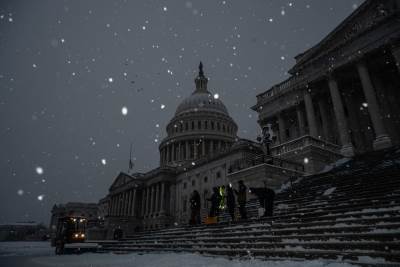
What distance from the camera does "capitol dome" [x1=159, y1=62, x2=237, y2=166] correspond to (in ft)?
230

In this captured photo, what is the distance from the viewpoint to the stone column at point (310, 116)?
23719 millimetres

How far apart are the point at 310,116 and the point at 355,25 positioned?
26.3 ft

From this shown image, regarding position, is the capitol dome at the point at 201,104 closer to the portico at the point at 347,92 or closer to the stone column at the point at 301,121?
the portico at the point at 347,92

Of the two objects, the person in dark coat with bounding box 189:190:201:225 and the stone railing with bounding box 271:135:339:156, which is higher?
the stone railing with bounding box 271:135:339:156

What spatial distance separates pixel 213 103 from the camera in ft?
268

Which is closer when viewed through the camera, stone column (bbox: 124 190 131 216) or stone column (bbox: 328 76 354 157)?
stone column (bbox: 328 76 354 157)

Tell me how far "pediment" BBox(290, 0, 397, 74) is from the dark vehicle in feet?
79.1

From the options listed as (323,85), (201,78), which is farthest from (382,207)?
(201,78)

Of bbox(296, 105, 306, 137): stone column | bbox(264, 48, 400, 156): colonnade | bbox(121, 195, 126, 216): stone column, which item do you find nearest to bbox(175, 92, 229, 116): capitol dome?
bbox(121, 195, 126, 216): stone column

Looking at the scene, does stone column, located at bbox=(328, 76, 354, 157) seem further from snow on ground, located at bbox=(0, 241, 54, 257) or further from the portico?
snow on ground, located at bbox=(0, 241, 54, 257)

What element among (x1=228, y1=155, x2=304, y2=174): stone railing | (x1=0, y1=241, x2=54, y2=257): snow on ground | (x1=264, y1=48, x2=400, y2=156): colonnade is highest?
(x1=264, y1=48, x2=400, y2=156): colonnade

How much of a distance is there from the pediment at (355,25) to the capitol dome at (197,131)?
44.4 metres

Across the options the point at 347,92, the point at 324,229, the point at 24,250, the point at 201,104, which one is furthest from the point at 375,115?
the point at 201,104

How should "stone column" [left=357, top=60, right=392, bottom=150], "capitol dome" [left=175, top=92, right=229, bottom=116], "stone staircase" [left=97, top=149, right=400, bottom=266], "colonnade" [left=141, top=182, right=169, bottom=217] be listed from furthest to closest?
"capitol dome" [left=175, top=92, right=229, bottom=116] < "colonnade" [left=141, top=182, right=169, bottom=217] < "stone column" [left=357, top=60, right=392, bottom=150] < "stone staircase" [left=97, top=149, right=400, bottom=266]
